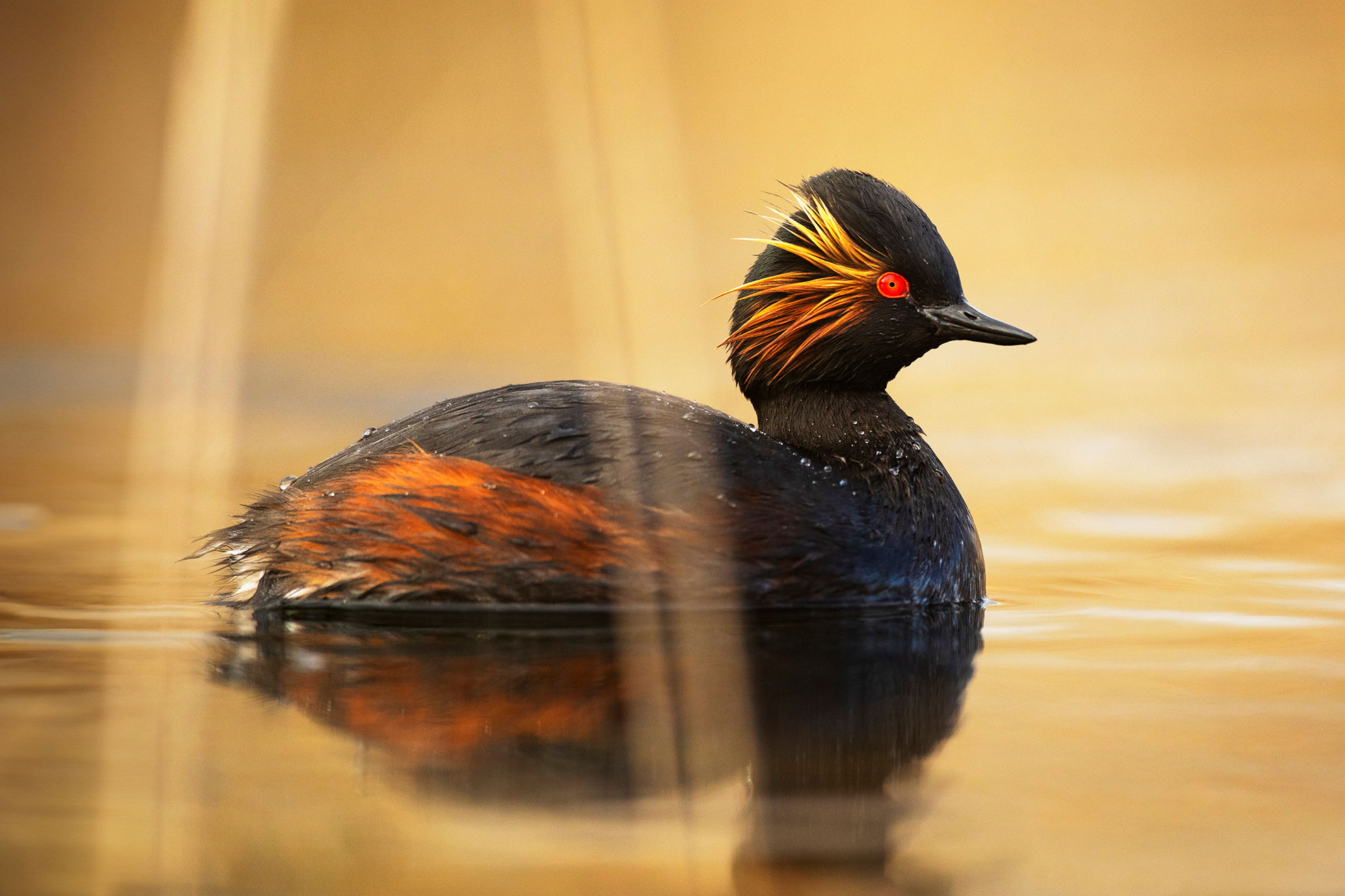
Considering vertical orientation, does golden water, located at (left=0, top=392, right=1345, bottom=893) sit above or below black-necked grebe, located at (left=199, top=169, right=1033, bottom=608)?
below

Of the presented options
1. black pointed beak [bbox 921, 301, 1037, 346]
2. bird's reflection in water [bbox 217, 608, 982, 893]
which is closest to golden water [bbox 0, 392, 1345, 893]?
bird's reflection in water [bbox 217, 608, 982, 893]

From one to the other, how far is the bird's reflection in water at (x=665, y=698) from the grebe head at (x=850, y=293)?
1.08 metres

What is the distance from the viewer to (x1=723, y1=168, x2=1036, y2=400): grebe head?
5.43 meters

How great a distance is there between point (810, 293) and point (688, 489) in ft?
3.76

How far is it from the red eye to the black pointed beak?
114 millimetres

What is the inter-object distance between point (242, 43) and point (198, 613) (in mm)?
3351

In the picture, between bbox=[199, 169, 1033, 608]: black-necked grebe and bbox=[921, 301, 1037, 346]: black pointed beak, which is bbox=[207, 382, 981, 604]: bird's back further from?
bbox=[921, 301, 1037, 346]: black pointed beak

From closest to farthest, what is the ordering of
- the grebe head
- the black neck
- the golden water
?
the golden water → the grebe head → the black neck

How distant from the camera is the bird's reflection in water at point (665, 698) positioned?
2.77 meters

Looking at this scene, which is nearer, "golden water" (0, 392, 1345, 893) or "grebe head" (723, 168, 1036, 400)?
"golden water" (0, 392, 1345, 893)

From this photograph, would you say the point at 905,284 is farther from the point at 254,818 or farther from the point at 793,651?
the point at 254,818

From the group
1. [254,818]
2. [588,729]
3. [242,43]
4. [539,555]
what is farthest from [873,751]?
[242,43]

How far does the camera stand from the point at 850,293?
215 inches

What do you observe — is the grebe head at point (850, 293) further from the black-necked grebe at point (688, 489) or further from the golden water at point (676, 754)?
the golden water at point (676, 754)
